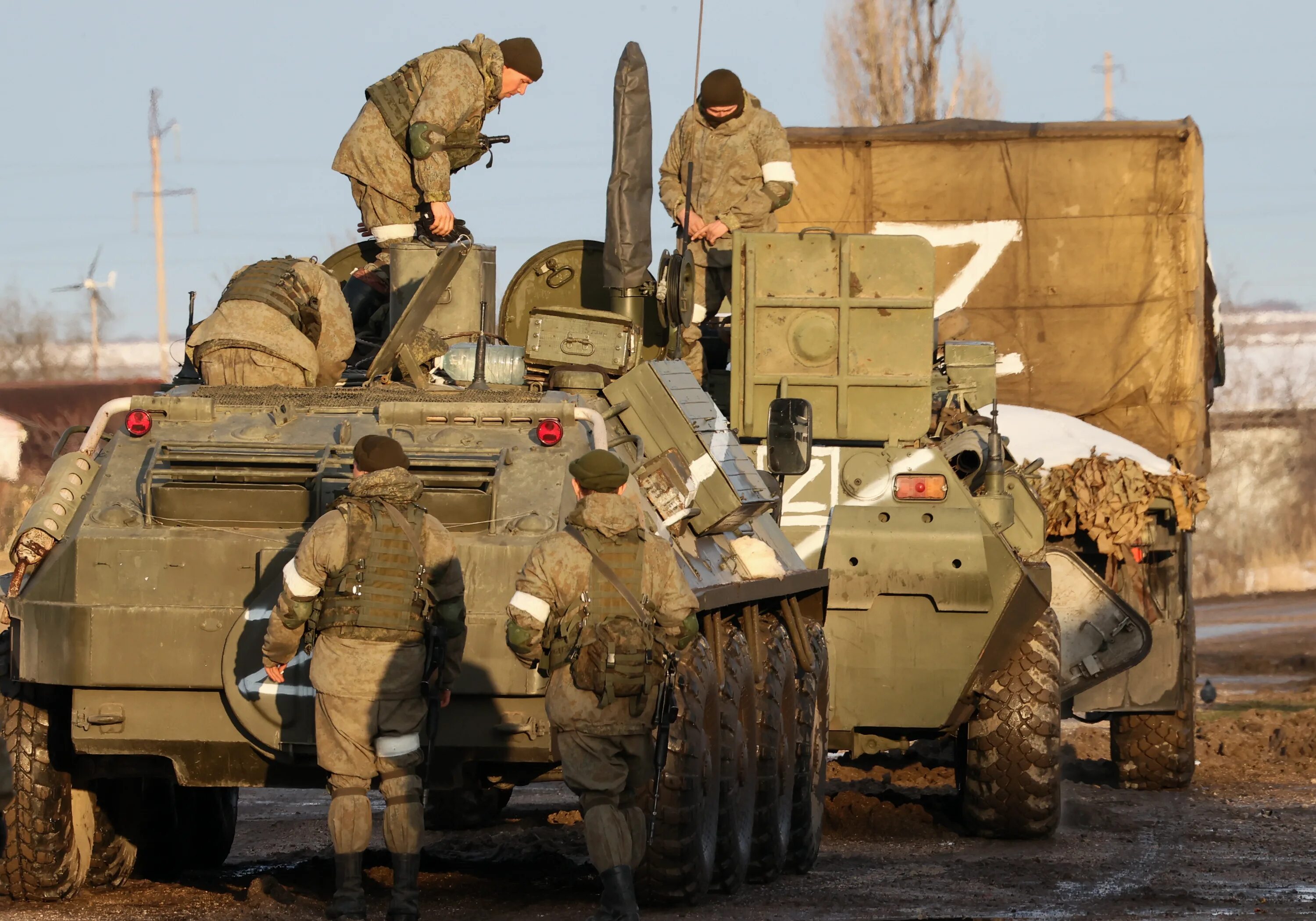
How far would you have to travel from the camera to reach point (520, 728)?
8594mm

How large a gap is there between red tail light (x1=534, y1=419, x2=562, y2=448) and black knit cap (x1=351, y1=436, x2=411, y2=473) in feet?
2.74

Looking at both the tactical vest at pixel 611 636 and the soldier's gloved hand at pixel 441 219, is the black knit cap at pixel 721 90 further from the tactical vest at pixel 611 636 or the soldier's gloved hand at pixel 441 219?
the tactical vest at pixel 611 636

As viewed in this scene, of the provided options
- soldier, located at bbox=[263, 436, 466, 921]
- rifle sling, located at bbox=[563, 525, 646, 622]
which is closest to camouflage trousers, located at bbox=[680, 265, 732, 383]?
rifle sling, located at bbox=[563, 525, 646, 622]

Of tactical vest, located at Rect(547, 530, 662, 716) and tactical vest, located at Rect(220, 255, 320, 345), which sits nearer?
tactical vest, located at Rect(547, 530, 662, 716)

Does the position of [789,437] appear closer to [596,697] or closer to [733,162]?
[596,697]

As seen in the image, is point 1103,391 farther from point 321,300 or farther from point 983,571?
point 321,300

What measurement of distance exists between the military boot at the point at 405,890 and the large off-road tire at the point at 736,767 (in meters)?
1.58

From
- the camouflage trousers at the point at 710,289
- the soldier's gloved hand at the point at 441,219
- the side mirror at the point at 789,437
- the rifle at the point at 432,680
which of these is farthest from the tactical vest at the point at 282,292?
the camouflage trousers at the point at 710,289

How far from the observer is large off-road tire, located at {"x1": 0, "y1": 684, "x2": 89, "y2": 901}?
917cm

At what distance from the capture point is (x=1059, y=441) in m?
15.3

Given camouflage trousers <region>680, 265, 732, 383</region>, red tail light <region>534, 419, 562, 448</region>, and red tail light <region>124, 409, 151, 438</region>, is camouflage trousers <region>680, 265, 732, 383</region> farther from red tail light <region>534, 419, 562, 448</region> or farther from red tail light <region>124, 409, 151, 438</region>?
red tail light <region>124, 409, 151, 438</region>

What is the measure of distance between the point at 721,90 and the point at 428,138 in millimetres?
2533

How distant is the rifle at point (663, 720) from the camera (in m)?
8.77

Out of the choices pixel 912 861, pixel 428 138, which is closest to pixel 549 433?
pixel 912 861
